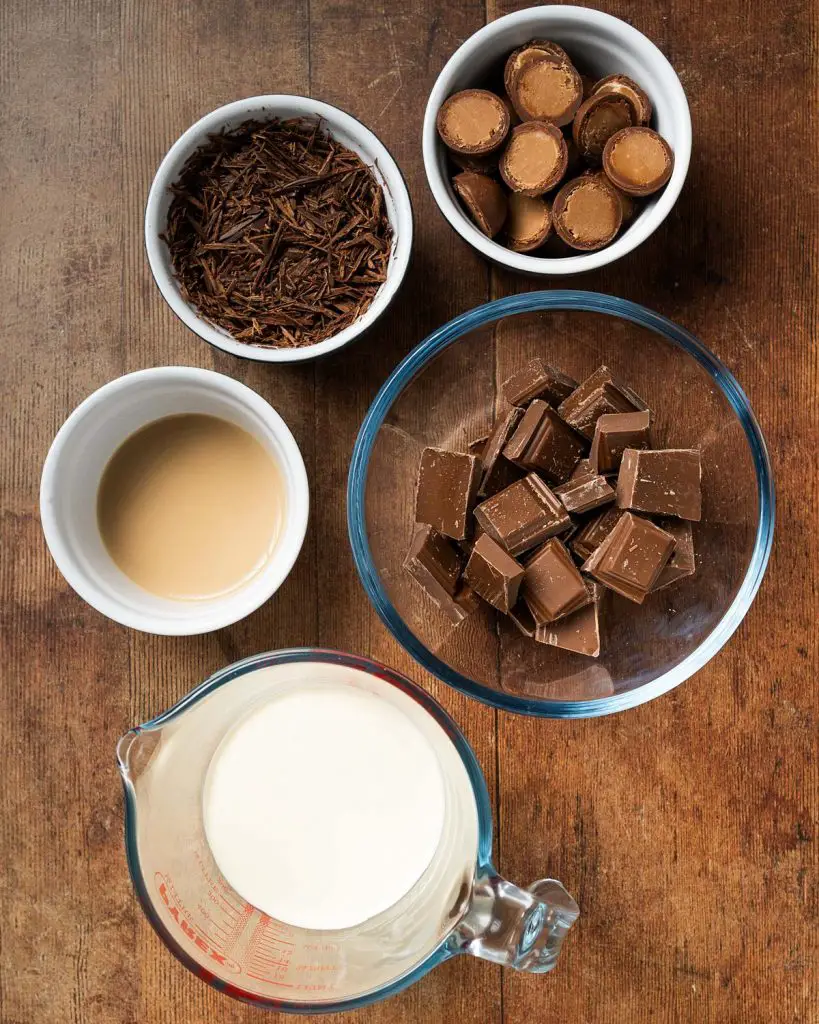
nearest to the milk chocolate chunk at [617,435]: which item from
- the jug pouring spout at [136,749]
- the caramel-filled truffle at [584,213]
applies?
the caramel-filled truffle at [584,213]

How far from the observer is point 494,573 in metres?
1.04

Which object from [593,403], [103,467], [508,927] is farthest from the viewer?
[103,467]

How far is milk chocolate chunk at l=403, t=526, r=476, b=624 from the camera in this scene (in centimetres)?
109

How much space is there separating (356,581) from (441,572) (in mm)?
194

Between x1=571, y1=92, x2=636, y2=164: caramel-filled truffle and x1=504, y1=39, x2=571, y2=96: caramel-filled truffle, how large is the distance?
2.5 inches

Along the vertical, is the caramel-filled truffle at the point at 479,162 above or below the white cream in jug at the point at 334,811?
above

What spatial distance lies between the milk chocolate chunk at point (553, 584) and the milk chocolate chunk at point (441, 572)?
87 millimetres

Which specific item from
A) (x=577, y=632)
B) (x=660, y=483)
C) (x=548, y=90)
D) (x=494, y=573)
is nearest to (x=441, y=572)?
(x=494, y=573)

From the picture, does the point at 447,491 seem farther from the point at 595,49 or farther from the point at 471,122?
the point at 595,49

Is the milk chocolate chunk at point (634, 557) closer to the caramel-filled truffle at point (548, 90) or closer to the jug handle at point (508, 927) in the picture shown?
the jug handle at point (508, 927)

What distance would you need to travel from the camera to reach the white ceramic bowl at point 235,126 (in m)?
1.11

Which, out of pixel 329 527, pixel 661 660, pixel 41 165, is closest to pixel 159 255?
pixel 41 165

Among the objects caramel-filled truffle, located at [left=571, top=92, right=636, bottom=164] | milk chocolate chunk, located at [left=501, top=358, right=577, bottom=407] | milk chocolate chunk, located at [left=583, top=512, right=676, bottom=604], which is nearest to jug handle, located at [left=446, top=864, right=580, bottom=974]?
milk chocolate chunk, located at [left=583, top=512, right=676, bottom=604]

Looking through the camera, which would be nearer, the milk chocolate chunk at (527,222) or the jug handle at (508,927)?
the jug handle at (508,927)
